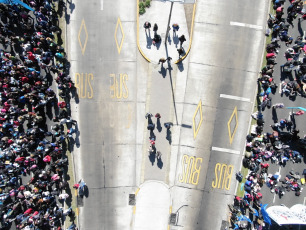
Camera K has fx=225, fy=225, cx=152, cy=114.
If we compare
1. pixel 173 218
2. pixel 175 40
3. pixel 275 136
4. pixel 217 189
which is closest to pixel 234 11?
pixel 175 40

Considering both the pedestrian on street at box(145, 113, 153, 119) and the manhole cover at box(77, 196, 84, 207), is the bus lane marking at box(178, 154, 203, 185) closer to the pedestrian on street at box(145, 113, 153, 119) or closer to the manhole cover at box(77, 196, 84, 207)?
the pedestrian on street at box(145, 113, 153, 119)

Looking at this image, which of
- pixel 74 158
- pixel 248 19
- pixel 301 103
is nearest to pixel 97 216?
pixel 74 158

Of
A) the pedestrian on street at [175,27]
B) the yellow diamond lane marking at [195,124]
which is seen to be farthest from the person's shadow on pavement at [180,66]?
the yellow diamond lane marking at [195,124]

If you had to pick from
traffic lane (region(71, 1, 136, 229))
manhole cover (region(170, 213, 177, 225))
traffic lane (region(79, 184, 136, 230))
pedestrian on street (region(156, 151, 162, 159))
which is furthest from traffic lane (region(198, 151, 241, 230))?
traffic lane (region(71, 1, 136, 229))

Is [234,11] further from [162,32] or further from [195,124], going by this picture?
[195,124]

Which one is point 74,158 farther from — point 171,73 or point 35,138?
point 171,73

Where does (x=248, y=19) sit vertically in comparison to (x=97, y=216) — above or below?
above
